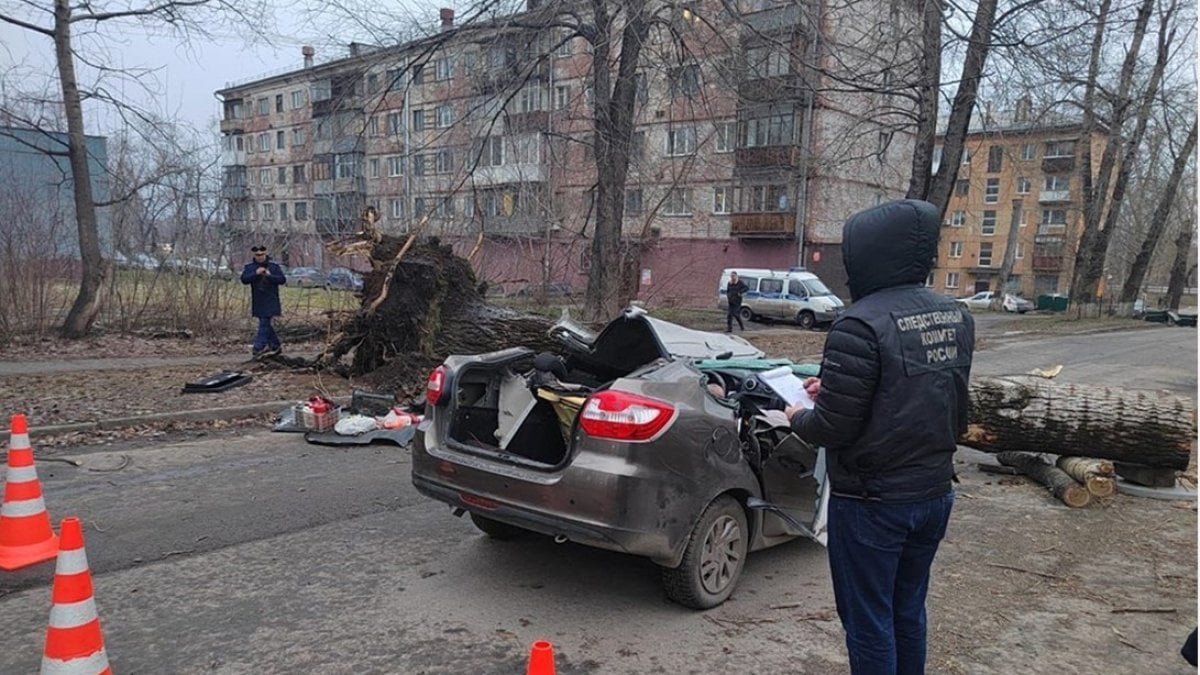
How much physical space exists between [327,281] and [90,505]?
11008 mm

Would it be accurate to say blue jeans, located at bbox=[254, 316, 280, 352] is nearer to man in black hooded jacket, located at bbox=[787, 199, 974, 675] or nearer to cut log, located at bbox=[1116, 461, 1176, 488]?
man in black hooded jacket, located at bbox=[787, 199, 974, 675]

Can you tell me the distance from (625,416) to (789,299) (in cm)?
2455

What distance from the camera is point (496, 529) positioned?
451 centimetres

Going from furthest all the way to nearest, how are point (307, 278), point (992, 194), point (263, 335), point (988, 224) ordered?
point (988, 224) < point (992, 194) < point (307, 278) < point (263, 335)

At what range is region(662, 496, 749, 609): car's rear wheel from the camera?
361cm

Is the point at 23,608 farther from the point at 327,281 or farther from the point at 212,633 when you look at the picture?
the point at 327,281

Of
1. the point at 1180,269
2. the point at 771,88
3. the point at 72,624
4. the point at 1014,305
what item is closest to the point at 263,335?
the point at 72,624

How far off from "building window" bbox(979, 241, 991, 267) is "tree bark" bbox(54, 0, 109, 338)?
65398mm

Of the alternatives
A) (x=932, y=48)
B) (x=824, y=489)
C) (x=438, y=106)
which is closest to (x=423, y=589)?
(x=824, y=489)

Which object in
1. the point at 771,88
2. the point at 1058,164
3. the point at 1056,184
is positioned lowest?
the point at 771,88

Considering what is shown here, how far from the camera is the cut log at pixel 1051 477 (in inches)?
223

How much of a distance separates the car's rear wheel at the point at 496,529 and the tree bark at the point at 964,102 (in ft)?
32.2

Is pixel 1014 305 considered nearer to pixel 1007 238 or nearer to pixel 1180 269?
pixel 1180 269

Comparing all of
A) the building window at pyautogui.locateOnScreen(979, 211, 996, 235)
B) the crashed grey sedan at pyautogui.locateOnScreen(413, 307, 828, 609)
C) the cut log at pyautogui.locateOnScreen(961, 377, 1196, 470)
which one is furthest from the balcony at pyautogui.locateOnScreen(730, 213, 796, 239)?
the building window at pyautogui.locateOnScreen(979, 211, 996, 235)
